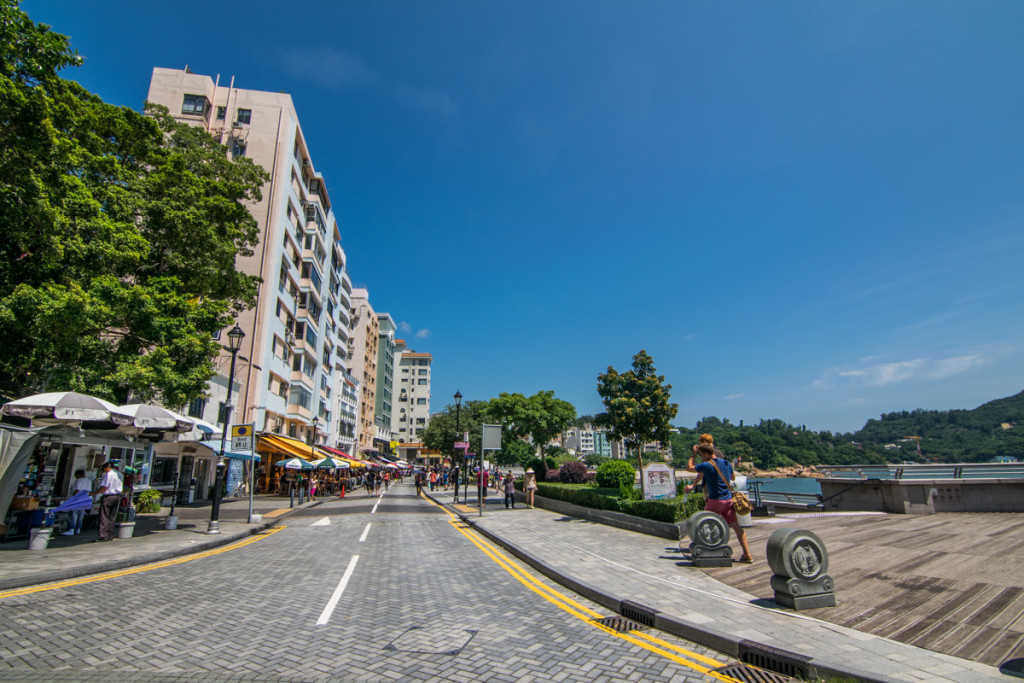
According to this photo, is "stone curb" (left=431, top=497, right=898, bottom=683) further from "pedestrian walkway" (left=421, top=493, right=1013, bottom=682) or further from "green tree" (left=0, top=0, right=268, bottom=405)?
"green tree" (left=0, top=0, right=268, bottom=405)

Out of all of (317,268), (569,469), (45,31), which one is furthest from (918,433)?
(45,31)

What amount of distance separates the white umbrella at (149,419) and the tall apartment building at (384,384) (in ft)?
262

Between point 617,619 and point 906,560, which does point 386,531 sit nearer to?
point 617,619

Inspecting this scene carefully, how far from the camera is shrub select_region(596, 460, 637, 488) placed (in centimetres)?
1823

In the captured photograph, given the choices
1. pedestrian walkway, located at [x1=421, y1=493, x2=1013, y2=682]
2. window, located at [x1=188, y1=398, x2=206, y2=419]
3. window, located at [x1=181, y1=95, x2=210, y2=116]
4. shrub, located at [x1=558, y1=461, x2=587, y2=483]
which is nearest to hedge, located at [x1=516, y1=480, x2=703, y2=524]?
pedestrian walkway, located at [x1=421, y1=493, x2=1013, y2=682]

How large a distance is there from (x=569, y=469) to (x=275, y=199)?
28.5 meters

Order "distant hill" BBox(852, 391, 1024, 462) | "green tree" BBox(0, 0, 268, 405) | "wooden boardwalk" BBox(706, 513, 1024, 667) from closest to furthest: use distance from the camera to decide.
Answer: "wooden boardwalk" BBox(706, 513, 1024, 667)
"green tree" BBox(0, 0, 268, 405)
"distant hill" BBox(852, 391, 1024, 462)

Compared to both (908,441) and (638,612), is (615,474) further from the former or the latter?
(908,441)

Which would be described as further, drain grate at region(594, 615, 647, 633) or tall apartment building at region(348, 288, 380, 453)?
tall apartment building at region(348, 288, 380, 453)

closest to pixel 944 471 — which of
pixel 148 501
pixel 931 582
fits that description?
pixel 931 582

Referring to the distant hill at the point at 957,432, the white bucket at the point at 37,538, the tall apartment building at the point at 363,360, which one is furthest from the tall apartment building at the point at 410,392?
the white bucket at the point at 37,538

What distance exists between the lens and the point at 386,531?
49.5ft

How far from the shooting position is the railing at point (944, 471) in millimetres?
11727

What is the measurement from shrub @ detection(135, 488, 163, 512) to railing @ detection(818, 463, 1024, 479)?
22.5m
